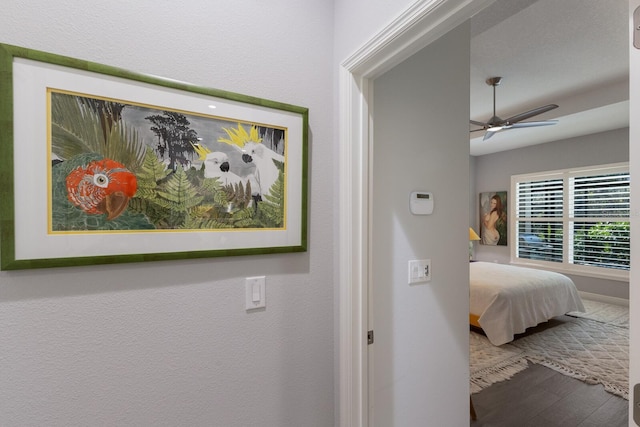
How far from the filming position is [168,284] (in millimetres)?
1029

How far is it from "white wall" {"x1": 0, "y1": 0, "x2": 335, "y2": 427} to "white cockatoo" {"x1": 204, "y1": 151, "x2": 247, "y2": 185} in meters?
0.26

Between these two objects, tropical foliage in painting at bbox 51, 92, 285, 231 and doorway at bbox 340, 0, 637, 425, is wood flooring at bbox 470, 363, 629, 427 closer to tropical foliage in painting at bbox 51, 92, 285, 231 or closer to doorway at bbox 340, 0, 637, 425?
doorway at bbox 340, 0, 637, 425

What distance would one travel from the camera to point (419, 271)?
5.16ft

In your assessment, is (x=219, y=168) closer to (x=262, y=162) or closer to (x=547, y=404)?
(x=262, y=162)

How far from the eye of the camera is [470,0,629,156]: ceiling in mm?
2260

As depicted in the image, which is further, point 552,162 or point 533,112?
point 552,162

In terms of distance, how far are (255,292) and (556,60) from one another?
3.58 meters

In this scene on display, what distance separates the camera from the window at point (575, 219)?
4652mm

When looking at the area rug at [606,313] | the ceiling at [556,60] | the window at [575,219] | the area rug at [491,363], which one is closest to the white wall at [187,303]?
the ceiling at [556,60]

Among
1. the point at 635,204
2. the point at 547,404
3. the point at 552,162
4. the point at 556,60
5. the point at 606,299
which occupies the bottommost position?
the point at 547,404

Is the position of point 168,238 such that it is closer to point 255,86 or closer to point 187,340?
point 187,340

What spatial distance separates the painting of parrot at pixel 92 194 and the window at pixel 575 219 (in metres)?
6.16

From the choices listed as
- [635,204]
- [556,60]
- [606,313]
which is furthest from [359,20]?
[606,313]

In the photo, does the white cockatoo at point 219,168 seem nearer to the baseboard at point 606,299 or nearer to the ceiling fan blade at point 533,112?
the ceiling fan blade at point 533,112
